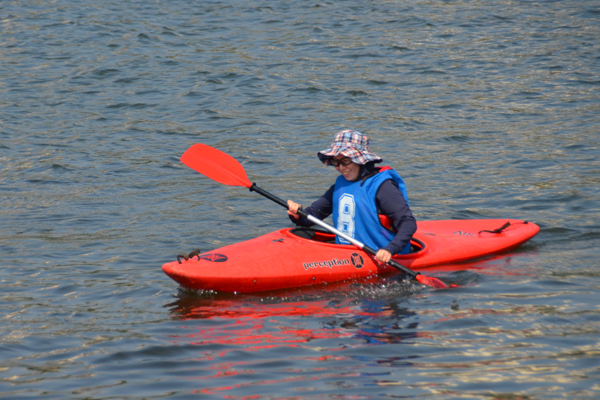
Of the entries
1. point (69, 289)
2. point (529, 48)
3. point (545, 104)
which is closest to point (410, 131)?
point (545, 104)

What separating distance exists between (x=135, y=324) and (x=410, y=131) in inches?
252

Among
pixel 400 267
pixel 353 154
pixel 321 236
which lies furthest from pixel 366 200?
pixel 321 236

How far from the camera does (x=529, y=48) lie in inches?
523

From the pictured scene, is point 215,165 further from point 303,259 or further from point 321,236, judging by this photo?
point 303,259

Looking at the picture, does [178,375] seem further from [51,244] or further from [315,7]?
[315,7]

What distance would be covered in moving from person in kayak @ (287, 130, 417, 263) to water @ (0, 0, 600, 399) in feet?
1.22

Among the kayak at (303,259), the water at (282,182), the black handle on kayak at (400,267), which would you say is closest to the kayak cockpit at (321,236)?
the kayak at (303,259)

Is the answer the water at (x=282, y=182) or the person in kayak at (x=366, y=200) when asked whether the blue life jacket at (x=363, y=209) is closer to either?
the person in kayak at (x=366, y=200)

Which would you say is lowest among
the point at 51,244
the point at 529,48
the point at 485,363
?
the point at 51,244

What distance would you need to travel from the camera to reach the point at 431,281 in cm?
487

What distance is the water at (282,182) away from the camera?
11.9 feet

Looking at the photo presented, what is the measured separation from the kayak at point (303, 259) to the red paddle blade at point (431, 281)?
1.23 feet

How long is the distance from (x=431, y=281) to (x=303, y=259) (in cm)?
92

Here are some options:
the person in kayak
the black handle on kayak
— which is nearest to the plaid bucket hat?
the person in kayak
